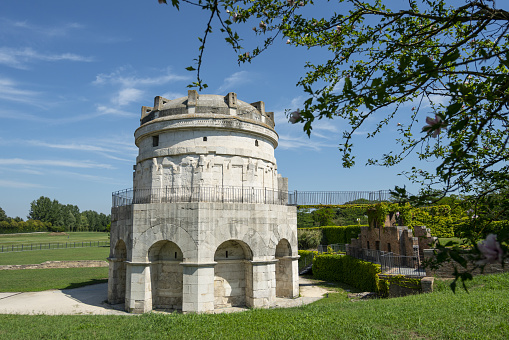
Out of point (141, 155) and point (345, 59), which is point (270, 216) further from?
point (345, 59)

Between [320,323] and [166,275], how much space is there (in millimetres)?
9032

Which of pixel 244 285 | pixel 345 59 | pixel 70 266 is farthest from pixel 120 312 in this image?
pixel 70 266

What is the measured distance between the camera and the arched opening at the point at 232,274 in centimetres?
1670

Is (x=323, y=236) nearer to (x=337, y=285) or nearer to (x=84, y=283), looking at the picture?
(x=337, y=285)

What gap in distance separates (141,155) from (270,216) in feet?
26.9

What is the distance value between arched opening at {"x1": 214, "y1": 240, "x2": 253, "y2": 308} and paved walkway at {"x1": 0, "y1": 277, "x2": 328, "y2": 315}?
0.70 meters

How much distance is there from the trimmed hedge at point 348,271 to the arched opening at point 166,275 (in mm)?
10960

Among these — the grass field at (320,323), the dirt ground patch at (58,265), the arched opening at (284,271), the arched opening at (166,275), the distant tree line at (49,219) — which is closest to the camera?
the grass field at (320,323)

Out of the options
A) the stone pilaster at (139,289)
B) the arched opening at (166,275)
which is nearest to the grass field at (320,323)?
the stone pilaster at (139,289)

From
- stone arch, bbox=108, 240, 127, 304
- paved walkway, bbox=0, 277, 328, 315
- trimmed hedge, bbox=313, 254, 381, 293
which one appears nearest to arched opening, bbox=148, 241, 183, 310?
paved walkway, bbox=0, 277, 328, 315

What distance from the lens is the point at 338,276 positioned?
2558 centimetres

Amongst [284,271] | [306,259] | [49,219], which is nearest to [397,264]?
[284,271]

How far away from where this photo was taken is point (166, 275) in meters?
16.9

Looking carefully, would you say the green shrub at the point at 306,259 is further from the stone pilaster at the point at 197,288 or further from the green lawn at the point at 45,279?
the stone pilaster at the point at 197,288
